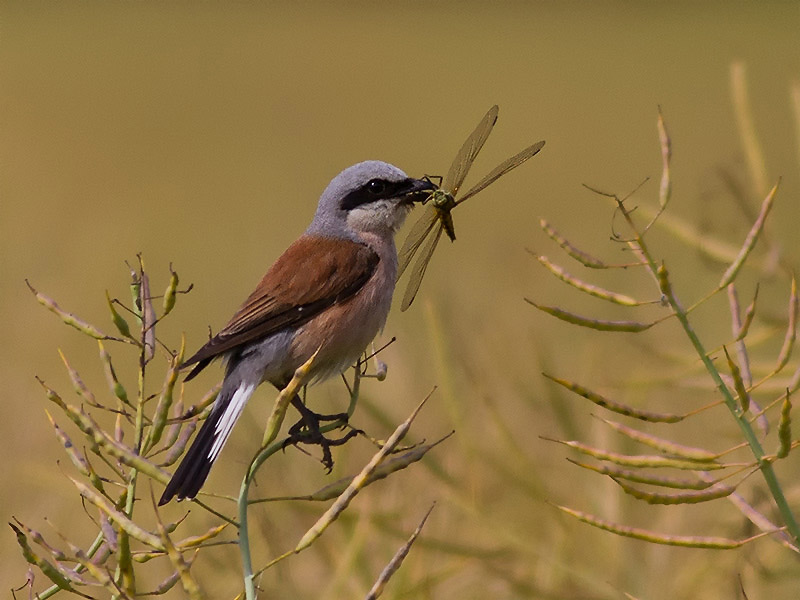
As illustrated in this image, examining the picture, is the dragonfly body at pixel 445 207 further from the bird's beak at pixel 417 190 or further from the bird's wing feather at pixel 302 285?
the bird's wing feather at pixel 302 285

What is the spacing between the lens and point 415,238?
9.16 feet

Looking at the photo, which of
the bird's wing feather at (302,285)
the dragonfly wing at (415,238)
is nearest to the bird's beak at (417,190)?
the bird's wing feather at (302,285)

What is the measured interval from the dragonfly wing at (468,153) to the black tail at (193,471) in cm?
99

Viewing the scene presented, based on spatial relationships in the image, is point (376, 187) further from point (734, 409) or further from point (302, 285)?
point (734, 409)

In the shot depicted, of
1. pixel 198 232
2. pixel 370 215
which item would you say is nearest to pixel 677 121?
pixel 198 232

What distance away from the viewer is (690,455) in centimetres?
141

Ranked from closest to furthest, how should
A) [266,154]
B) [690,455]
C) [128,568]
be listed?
[128,568]
[690,455]
[266,154]

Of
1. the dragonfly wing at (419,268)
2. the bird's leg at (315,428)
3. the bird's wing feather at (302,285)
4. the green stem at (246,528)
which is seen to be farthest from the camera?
the bird's wing feather at (302,285)

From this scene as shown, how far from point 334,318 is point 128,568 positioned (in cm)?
188

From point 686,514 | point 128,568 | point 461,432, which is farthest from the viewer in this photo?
point 686,514

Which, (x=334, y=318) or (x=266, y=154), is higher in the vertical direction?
(x=266, y=154)

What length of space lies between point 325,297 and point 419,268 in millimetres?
571

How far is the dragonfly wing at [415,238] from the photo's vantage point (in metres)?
2.74

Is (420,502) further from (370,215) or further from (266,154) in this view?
(266,154)
